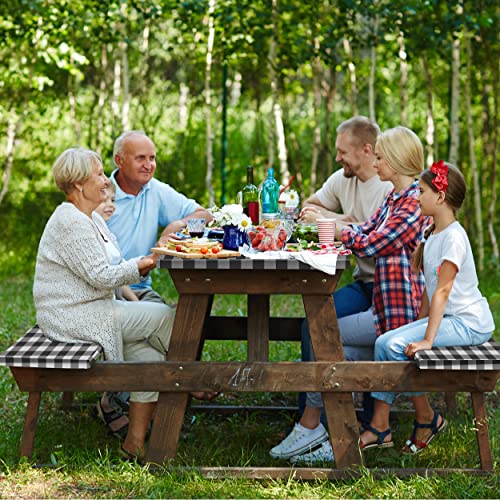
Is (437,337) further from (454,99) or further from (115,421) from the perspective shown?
(454,99)

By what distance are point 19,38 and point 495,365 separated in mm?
5138

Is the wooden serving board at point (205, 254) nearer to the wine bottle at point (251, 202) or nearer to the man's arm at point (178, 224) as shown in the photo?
the man's arm at point (178, 224)

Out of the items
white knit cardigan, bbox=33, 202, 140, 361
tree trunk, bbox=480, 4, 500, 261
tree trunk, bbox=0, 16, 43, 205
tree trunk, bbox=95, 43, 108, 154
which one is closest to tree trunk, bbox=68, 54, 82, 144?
tree trunk, bbox=95, 43, 108, 154

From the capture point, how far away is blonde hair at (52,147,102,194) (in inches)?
136

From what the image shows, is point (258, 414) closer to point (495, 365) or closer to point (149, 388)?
point (149, 388)

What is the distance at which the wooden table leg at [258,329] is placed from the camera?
3.80m

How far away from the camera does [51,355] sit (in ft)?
10.4

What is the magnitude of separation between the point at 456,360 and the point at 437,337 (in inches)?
6.9

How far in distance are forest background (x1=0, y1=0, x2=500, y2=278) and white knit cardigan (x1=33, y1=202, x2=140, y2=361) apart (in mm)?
3522

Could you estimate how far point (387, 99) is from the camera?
9.91m

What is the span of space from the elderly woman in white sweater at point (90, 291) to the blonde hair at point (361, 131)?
4.13 ft

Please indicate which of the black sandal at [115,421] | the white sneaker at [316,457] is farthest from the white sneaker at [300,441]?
the black sandal at [115,421]

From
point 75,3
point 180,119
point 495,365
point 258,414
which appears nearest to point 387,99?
point 180,119

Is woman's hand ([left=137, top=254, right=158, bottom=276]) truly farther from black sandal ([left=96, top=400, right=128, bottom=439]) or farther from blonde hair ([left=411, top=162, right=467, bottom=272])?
blonde hair ([left=411, top=162, right=467, bottom=272])
